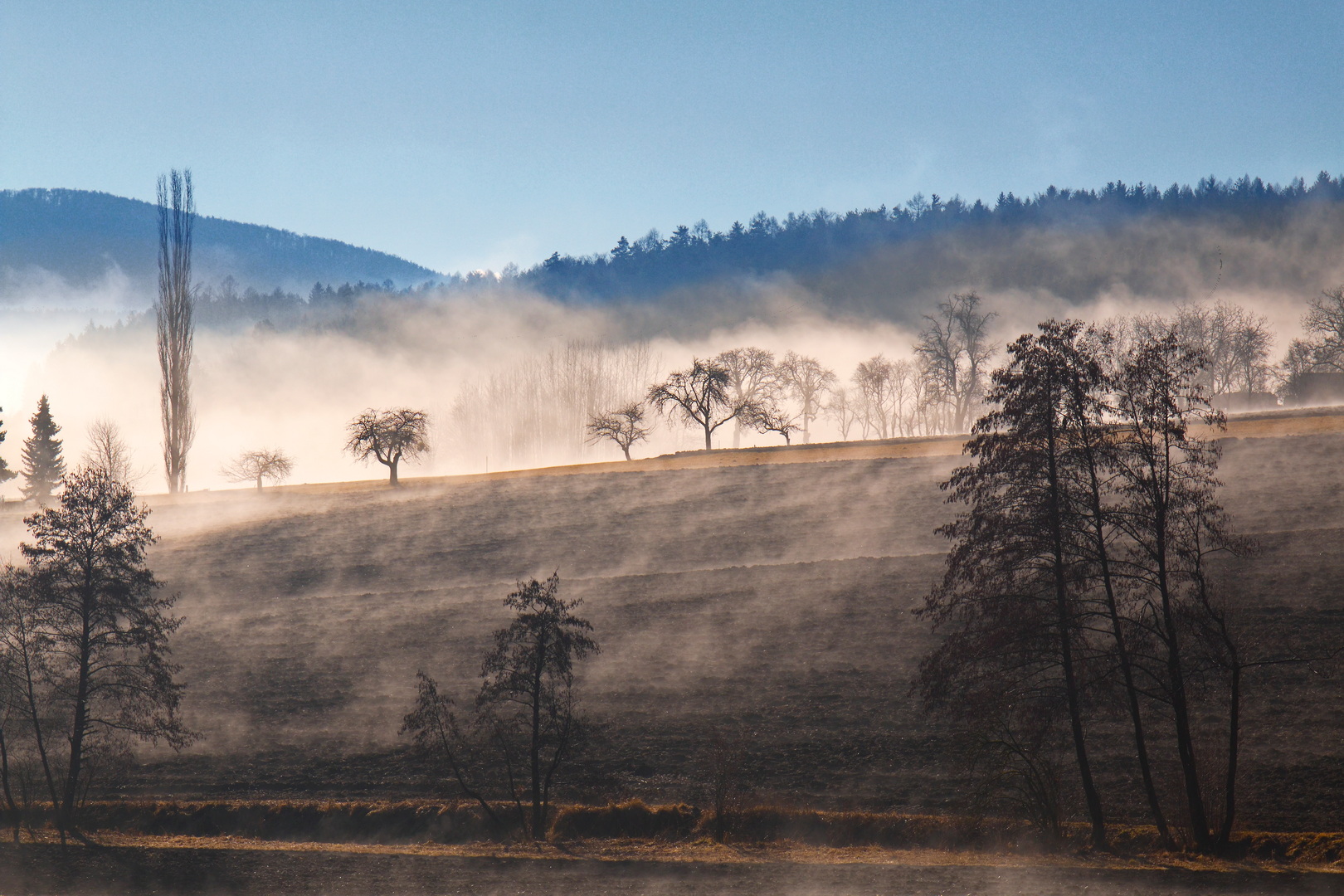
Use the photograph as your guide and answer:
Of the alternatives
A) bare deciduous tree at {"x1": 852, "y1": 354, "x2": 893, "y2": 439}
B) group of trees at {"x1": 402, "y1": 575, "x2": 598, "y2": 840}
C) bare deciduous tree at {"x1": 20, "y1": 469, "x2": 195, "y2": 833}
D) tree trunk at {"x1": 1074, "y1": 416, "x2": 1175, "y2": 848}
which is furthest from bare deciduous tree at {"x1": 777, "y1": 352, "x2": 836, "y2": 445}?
tree trunk at {"x1": 1074, "y1": 416, "x2": 1175, "y2": 848}

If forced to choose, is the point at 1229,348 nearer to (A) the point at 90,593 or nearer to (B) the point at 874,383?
(B) the point at 874,383

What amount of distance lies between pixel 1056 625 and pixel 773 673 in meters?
12.3

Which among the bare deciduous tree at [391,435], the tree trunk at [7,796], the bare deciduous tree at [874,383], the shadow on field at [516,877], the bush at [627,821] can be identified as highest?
the bare deciduous tree at [874,383]

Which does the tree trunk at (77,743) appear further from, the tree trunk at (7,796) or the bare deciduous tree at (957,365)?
the bare deciduous tree at (957,365)

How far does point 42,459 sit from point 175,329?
88.8ft

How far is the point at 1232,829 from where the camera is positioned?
2281 cm

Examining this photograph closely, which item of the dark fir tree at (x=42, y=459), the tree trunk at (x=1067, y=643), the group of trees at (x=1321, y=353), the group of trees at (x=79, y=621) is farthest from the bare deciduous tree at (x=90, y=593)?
the group of trees at (x=1321, y=353)

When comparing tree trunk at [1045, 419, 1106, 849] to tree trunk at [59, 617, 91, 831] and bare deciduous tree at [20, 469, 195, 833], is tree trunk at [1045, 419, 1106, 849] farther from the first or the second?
tree trunk at [59, 617, 91, 831]

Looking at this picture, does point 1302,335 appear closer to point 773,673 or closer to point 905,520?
point 905,520

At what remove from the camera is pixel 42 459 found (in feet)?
309

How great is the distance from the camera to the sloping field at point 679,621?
27719 mm

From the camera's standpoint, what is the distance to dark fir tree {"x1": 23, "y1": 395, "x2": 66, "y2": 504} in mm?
93625

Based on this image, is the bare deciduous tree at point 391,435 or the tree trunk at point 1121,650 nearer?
the tree trunk at point 1121,650

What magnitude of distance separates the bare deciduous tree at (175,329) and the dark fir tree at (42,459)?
2209 centimetres
